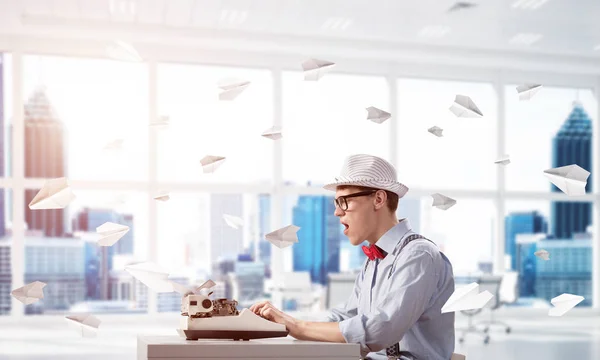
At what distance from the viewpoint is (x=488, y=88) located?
12562 millimetres

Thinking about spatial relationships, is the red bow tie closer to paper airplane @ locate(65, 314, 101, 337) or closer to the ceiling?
paper airplane @ locate(65, 314, 101, 337)

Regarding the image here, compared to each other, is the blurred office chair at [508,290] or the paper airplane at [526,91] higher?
the paper airplane at [526,91]

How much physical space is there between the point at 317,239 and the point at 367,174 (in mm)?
9719

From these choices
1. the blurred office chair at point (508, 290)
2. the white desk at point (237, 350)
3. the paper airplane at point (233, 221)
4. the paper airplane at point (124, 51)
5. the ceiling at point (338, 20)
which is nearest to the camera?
the white desk at point (237, 350)

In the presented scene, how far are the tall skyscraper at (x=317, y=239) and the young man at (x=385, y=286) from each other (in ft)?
30.4

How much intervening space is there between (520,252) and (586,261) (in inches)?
48.8

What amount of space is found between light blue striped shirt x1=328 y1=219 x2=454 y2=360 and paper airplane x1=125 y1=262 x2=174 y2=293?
705 mm

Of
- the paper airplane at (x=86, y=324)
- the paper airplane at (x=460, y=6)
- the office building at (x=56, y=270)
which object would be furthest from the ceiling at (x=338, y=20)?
the paper airplane at (x=86, y=324)

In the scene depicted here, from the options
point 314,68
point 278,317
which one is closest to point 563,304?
point 278,317

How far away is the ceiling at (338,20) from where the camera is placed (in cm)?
879

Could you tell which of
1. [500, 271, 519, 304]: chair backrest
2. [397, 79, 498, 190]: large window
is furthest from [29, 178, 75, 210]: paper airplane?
[397, 79, 498, 190]: large window

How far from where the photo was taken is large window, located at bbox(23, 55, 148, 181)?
10945 millimetres

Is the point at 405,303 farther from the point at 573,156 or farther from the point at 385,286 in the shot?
the point at 573,156

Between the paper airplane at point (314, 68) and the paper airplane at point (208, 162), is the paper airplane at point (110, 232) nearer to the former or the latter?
the paper airplane at point (208, 162)
